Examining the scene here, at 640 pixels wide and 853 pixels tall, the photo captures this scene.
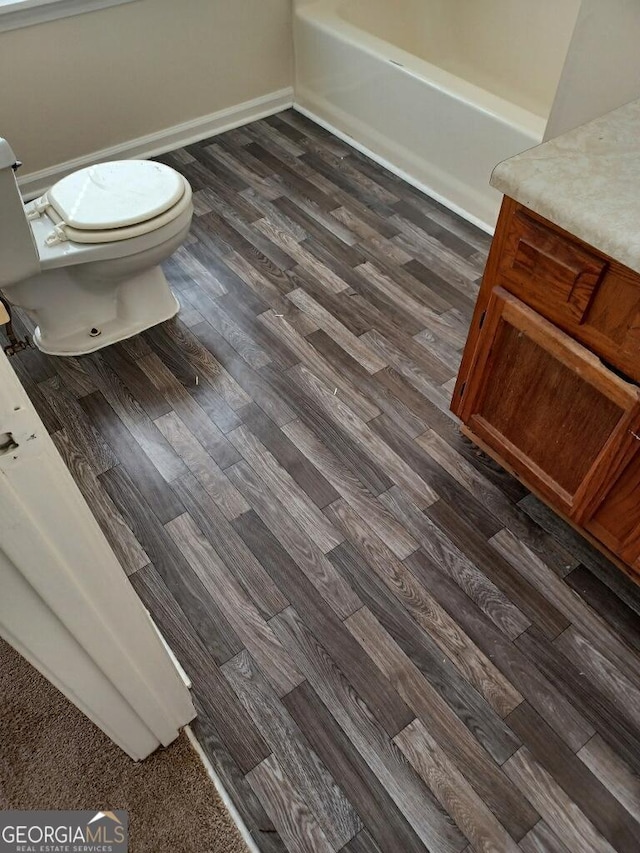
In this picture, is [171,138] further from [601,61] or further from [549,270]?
[549,270]

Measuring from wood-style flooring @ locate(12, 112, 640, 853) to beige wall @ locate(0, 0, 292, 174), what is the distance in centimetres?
74

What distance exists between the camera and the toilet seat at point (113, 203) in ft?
A: 5.66

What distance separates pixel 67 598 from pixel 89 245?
124 centimetres

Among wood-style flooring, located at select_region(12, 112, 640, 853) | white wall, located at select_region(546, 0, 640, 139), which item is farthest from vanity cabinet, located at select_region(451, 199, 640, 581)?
white wall, located at select_region(546, 0, 640, 139)

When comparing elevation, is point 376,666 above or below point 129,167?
below

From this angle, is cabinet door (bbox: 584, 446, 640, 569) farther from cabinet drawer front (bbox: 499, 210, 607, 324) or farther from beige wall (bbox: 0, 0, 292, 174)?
beige wall (bbox: 0, 0, 292, 174)

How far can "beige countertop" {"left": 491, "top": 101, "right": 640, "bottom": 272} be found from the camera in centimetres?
105

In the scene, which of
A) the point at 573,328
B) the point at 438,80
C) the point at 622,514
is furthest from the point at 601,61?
the point at 622,514

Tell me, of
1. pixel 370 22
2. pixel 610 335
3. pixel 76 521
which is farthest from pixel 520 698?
pixel 370 22

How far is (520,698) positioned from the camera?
135cm

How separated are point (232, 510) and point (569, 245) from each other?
3.40 ft

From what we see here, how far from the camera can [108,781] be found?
124cm

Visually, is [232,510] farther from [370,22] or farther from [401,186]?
[370,22]

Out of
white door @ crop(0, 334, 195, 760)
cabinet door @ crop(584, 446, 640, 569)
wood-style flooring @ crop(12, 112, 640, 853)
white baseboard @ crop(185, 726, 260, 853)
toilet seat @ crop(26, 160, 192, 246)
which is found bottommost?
wood-style flooring @ crop(12, 112, 640, 853)
